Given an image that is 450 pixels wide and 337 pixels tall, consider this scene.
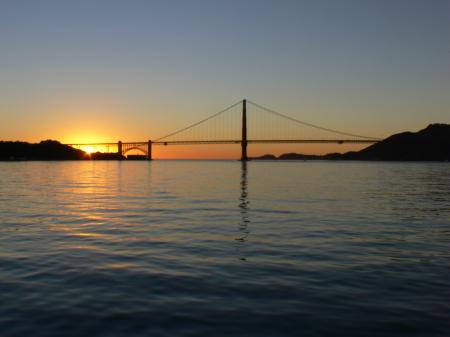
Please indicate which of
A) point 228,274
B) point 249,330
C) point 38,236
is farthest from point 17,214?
point 249,330

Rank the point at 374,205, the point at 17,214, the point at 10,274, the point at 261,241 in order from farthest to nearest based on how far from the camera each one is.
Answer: the point at 374,205, the point at 17,214, the point at 261,241, the point at 10,274

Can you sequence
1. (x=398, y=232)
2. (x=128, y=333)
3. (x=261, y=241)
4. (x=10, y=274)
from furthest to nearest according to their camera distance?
(x=398, y=232), (x=261, y=241), (x=10, y=274), (x=128, y=333)

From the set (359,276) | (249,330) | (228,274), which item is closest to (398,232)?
(359,276)

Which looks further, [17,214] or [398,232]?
[17,214]

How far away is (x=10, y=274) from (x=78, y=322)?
373 cm

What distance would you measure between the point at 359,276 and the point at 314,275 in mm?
972

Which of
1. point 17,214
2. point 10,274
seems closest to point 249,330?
point 10,274

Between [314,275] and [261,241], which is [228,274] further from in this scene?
[261,241]

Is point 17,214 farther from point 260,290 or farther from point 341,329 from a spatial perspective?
point 341,329

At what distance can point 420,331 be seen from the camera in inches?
262

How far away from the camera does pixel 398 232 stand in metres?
16.3

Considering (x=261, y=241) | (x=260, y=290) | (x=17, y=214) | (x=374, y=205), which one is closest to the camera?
(x=260, y=290)

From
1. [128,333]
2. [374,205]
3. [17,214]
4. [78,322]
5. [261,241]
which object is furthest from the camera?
[374,205]

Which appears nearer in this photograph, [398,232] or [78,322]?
[78,322]
